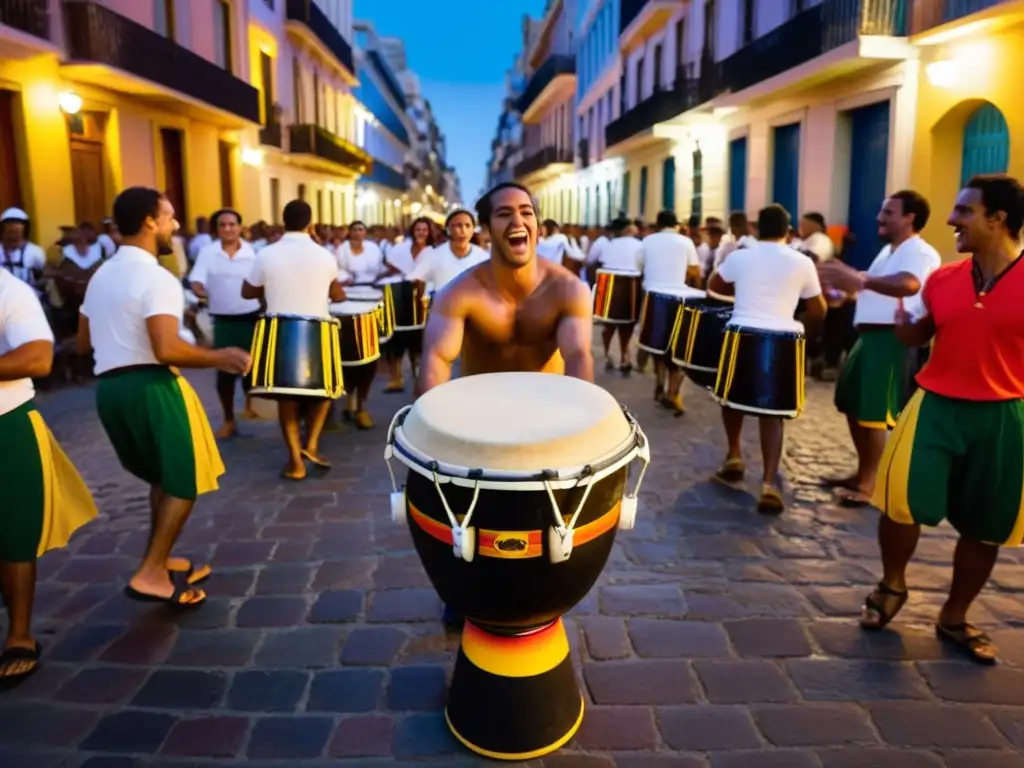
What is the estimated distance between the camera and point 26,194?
13000 millimetres

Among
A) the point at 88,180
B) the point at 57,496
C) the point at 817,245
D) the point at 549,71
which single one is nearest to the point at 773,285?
the point at 57,496

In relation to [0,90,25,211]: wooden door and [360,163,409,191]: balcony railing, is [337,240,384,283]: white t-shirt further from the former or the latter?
[360,163,409,191]: balcony railing

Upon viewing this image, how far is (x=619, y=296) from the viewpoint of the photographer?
10102mm

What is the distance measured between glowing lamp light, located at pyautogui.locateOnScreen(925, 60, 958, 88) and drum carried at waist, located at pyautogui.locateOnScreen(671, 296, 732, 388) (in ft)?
22.7

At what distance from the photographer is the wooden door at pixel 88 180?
14.6 meters

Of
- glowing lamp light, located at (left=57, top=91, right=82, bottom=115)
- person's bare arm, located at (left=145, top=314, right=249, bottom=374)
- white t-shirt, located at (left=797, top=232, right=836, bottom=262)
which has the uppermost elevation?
glowing lamp light, located at (left=57, top=91, right=82, bottom=115)

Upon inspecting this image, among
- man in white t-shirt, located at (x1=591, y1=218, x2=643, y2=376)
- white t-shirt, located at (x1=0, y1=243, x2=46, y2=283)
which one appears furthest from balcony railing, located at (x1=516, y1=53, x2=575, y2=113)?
white t-shirt, located at (x1=0, y1=243, x2=46, y2=283)

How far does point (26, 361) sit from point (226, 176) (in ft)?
65.0

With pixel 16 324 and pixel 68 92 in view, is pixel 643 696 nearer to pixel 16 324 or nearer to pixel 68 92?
pixel 16 324

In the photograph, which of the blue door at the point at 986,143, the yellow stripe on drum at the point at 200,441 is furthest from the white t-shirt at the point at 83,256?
the blue door at the point at 986,143

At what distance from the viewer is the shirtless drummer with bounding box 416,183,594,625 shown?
11.3 ft

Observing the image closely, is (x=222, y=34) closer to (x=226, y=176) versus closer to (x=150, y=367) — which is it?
(x=226, y=176)

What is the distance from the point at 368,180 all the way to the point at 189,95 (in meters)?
31.1

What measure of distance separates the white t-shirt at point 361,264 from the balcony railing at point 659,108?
12.3 m
